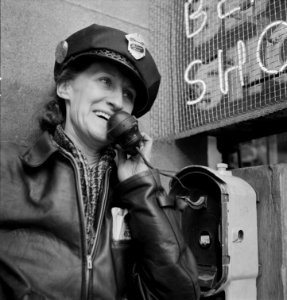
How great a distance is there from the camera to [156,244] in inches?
65.2

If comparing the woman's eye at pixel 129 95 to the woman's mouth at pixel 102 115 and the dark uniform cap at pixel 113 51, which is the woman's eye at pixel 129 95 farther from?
the woman's mouth at pixel 102 115

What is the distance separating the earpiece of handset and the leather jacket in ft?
0.51

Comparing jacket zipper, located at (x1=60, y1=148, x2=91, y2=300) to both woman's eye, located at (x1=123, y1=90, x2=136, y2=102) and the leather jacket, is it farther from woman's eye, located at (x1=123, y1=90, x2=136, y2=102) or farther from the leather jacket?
woman's eye, located at (x1=123, y1=90, x2=136, y2=102)

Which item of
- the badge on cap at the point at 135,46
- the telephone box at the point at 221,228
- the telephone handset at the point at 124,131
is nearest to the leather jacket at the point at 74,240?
the telephone handset at the point at 124,131

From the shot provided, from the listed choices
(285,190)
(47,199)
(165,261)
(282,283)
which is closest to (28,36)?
(47,199)

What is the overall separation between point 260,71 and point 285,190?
0.72 meters

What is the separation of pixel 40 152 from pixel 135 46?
0.69 meters

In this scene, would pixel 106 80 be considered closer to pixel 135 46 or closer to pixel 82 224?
pixel 135 46

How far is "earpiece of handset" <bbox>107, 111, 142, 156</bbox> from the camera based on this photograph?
5.62 ft

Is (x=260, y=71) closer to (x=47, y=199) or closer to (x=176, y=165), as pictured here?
(x=176, y=165)

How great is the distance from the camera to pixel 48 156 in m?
1.65

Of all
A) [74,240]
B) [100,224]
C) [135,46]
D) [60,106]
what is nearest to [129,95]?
[135,46]

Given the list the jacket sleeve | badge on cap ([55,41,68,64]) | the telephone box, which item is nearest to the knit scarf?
the jacket sleeve

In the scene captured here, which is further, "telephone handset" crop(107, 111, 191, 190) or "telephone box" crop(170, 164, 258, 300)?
"telephone box" crop(170, 164, 258, 300)
